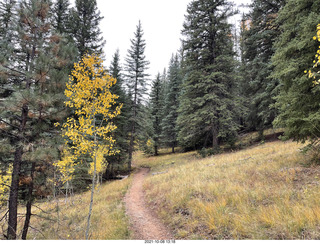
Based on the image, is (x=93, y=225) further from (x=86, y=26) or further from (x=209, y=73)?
(x=86, y=26)

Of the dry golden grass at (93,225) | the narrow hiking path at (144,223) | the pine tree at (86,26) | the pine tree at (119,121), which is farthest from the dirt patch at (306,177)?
the pine tree at (86,26)

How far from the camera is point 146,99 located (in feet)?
69.6

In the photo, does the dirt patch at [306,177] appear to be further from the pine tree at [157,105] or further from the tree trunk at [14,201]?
the pine tree at [157,105]

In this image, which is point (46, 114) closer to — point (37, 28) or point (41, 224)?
point (37, 28)

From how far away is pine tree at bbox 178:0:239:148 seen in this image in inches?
574

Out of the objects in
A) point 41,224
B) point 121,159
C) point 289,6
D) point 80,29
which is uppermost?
point 80,29

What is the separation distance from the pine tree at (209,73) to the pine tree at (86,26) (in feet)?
32.5

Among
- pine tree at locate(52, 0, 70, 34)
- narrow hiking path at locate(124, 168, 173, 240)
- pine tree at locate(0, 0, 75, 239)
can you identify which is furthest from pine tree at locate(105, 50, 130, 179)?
pine tree at locate(0, 0, 75, 239)

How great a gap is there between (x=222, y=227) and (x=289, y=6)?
372 inches

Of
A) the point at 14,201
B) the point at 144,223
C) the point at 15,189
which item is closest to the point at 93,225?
the point at 144,223

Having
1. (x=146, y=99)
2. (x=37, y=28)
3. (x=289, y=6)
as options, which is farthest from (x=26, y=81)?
(x=146, y=99)

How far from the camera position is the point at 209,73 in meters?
15.8

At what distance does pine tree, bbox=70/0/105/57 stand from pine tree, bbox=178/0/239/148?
391 inches

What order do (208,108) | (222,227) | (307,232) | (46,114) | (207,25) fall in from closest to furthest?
(307,232) < (222,227) < (46,114) < (208,108) < (207,25)
